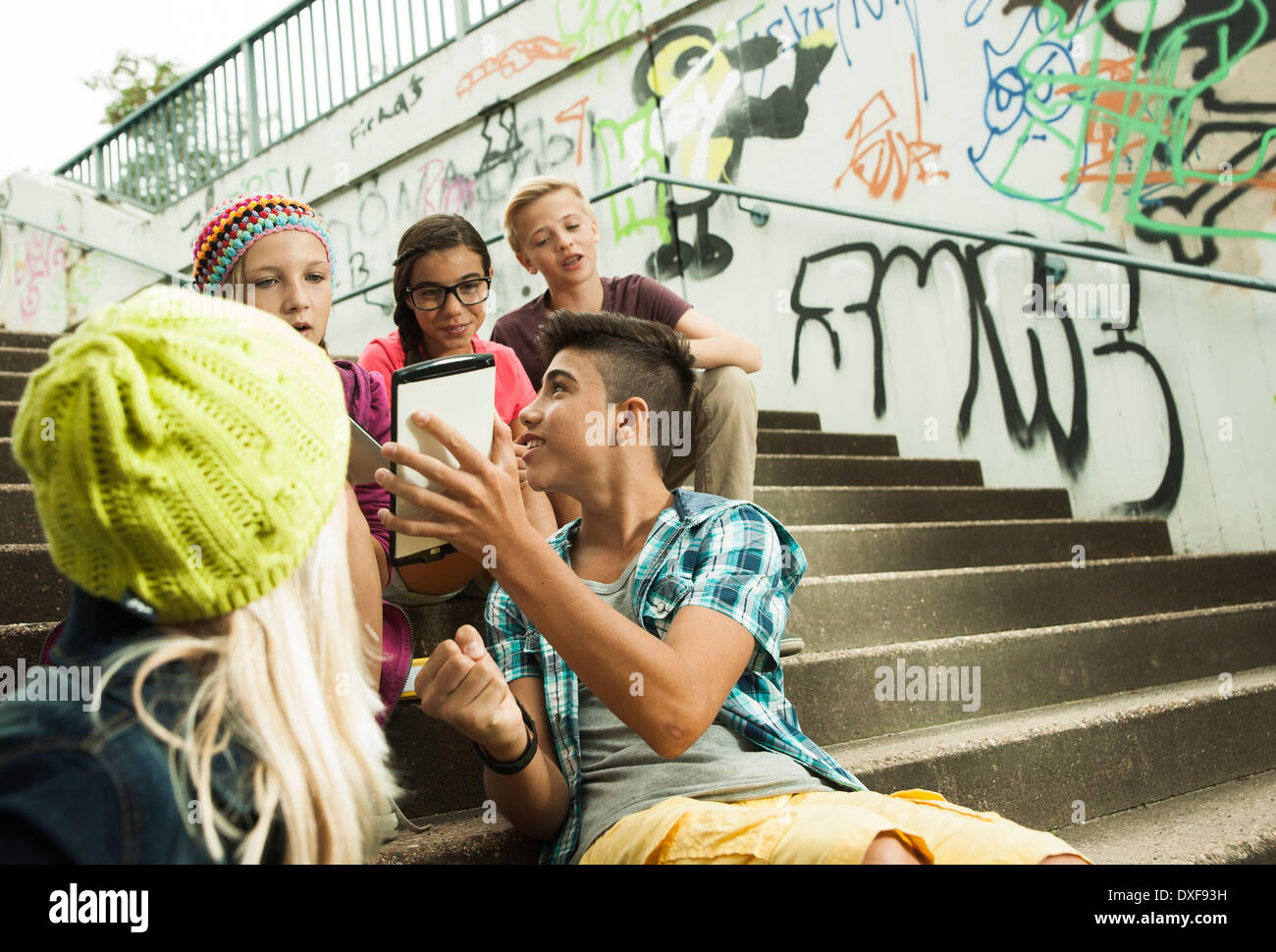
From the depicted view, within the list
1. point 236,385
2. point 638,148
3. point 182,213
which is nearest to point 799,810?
point 236,385

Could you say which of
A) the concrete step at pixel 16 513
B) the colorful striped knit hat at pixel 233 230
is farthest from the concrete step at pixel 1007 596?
the concrete step at pixel 16 513

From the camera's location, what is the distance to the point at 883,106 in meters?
4.88

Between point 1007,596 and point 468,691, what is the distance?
2.27 metres

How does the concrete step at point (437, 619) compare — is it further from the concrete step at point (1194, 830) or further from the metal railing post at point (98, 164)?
the metal railing post at point (98, 164)

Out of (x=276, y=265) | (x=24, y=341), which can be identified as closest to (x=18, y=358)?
(x=24, y=341)

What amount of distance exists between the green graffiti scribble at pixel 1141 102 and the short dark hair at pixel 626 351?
9.58 ft

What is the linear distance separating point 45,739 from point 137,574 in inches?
4.8

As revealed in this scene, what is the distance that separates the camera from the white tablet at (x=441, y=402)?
52.8 inches

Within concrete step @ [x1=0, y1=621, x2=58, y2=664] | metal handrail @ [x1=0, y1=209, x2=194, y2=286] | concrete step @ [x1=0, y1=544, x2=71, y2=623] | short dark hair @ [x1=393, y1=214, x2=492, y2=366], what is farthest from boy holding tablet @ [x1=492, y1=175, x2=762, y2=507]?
metal handrail @ [x1=0, y1=209, x2=194, y2=286]

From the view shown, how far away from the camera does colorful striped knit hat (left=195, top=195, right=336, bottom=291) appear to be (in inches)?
89.2

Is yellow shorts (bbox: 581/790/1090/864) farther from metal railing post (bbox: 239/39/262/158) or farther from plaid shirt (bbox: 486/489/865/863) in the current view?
metal railing post (bbox: 239/39/262/158)

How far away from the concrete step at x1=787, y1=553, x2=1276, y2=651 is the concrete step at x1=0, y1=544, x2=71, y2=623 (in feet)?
5.68

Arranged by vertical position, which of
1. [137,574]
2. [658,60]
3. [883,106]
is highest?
[658,60]
